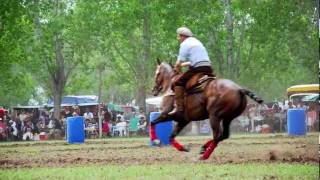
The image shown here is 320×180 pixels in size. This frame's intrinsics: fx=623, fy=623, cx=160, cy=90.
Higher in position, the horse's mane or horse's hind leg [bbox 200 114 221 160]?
the horse's mane

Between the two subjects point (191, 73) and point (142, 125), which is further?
point (142, 125)

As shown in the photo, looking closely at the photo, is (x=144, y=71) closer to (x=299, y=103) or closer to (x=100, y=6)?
(x=100, y=6)

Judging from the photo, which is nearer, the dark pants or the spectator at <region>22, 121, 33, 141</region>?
the dark pants

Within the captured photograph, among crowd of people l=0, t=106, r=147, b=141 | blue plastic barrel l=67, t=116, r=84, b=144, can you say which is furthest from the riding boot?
crowd of people l=0, t=106, r=147, b=141

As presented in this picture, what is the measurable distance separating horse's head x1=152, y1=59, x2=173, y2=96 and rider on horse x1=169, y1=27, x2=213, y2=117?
0.95 m

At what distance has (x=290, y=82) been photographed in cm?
7562

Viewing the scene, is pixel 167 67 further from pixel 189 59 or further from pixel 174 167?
pixel 174 167

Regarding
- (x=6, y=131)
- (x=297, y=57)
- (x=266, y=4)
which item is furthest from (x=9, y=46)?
(x=297, y=57)

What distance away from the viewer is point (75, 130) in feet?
86.7

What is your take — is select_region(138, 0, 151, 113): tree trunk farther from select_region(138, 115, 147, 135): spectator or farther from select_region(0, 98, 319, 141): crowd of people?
select_region(0, 98, 319, 141): crowd of people

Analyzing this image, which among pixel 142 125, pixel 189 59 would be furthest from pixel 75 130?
pixel 189 59

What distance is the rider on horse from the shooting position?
13.3 meters

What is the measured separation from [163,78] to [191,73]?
1461 mm

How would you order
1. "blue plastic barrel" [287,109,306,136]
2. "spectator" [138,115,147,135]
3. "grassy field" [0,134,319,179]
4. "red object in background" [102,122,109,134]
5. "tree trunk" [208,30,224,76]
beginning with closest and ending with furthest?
1. "grassy field" [0,134,319,179]
2. "blue plastic barrel" [287,109,306,136]
3. "red object in background" [102,122,109,134]
4. "spectator" [138,115,147,135]
5. "tree trunk" [208,30,224,76]
